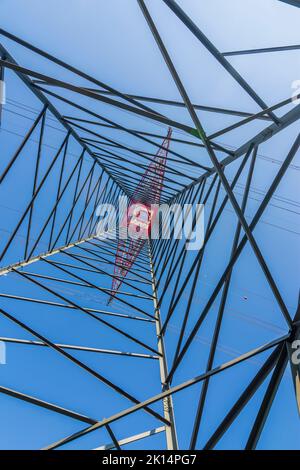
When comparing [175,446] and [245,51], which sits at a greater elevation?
[245,51]

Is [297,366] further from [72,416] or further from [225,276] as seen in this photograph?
[72,416]

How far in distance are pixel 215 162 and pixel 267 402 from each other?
2.05 metres

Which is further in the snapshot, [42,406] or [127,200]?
[127,200]

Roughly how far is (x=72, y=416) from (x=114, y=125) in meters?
4.53

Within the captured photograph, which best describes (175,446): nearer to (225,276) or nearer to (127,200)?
(225,276)

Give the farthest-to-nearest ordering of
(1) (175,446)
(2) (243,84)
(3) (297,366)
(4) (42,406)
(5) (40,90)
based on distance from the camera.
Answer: (5) (40,90)
(2) (243,84)
(1) (175,446)
(4) (42,406)
(3) (297,366)

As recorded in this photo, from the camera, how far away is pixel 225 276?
3.22 metres

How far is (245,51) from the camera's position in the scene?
13.1 ft

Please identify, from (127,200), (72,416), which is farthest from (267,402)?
(127,200)

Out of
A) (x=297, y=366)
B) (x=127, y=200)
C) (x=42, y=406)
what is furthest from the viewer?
Answer: (x=127, y=200)
